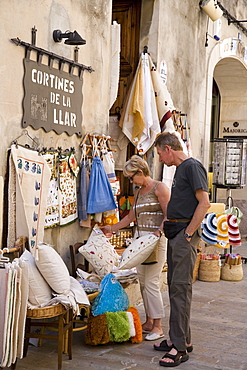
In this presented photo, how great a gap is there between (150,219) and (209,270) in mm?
2992

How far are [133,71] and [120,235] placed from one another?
2.10 m

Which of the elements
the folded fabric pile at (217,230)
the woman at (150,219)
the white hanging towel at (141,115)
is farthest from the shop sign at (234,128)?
the woman at (150,219)

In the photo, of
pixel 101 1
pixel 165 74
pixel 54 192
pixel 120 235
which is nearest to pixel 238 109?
pixel 165 74

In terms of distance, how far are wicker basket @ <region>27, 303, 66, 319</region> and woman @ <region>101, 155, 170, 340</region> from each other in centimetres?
111

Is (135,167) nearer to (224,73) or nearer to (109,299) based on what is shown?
(109,299)

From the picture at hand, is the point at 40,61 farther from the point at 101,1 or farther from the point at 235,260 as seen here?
the point at 235,260

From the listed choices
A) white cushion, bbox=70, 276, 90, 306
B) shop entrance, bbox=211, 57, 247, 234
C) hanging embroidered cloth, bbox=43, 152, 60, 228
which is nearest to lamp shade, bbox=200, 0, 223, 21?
shop entrance, bbox=211, 57, 247, 234

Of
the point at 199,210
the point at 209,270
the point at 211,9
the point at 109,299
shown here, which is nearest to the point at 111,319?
the point at 109,299

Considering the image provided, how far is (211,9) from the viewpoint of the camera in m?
9.12

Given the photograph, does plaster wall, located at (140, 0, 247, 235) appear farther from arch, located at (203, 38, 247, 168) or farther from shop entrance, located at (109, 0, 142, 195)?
shop entrance, located at (109, 0, 142, 195)

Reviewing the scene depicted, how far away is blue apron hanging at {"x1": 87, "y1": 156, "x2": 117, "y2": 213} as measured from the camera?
6000 mm

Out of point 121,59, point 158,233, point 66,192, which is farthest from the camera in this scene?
point 121,59

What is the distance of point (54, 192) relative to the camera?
5578mm

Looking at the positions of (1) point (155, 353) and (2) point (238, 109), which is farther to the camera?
(2) point (238, 109)
